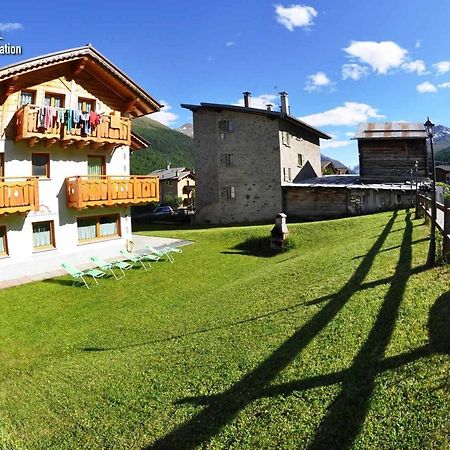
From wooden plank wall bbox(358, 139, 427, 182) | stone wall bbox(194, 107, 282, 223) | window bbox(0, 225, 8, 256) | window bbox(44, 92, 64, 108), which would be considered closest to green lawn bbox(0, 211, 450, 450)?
window bbox(0, 225, 8, 256)

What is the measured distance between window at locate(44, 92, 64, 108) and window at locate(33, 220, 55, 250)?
17.6ft

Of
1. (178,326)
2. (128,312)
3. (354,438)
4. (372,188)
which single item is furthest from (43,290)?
(372,188)

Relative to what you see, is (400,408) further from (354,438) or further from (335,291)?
(335,291)

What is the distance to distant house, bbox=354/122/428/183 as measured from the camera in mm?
33844

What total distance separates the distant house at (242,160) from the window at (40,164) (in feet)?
61.1

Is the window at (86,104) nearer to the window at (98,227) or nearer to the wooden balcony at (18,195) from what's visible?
the wooden balcony at (18,195)

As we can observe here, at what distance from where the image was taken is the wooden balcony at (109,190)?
17547 millimetres

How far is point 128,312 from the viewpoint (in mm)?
11852

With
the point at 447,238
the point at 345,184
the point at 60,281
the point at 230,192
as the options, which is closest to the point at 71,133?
the point at 60,281

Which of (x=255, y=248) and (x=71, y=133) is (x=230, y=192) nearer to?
(x=255, y=248)

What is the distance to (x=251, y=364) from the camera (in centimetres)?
695

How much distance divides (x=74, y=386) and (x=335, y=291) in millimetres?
5987

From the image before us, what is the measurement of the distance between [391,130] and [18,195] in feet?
102

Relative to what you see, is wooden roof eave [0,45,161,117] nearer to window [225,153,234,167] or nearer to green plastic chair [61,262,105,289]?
green plastic chair [61,262,105,289]
